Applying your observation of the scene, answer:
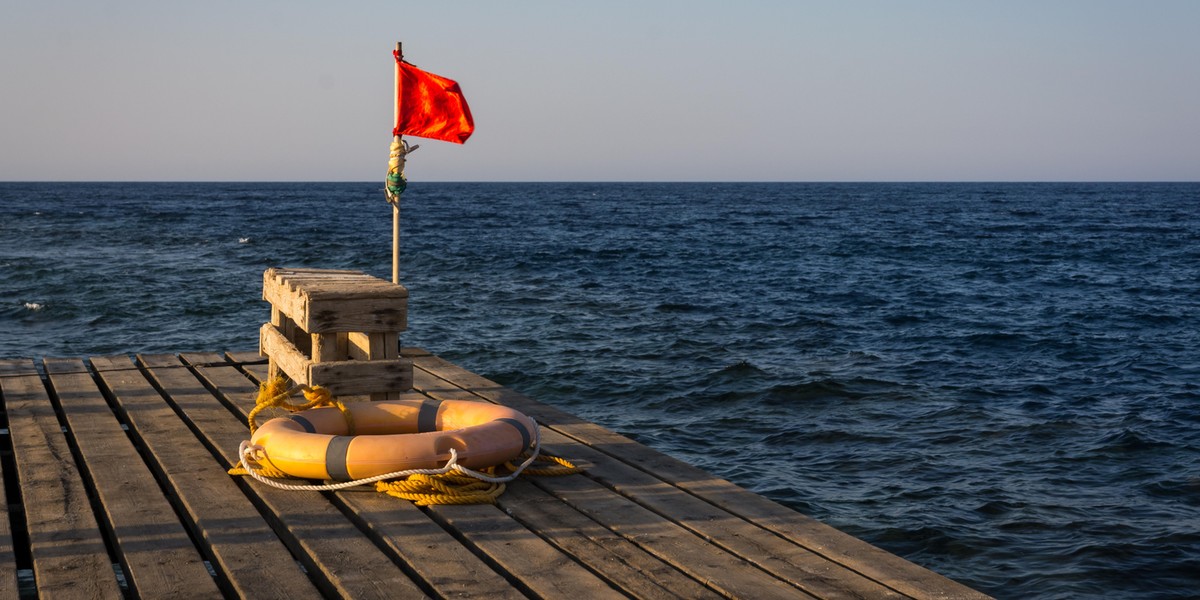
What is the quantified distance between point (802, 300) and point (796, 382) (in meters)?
9.08

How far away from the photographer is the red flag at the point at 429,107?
668cm

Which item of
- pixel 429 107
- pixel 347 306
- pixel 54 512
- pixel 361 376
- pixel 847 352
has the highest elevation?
pixel 429 107

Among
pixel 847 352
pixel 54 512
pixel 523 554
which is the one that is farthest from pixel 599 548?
pixel 847 352

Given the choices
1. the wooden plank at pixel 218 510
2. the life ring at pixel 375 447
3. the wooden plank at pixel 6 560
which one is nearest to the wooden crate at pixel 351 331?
the life ring at pixel 375 447

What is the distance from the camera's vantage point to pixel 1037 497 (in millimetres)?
8805

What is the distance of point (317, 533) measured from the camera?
180 inches

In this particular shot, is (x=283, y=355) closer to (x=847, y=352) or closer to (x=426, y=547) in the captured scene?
(x=426, y=547)

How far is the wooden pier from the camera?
4031 millimetres

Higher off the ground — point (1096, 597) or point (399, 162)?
point (399, 162)

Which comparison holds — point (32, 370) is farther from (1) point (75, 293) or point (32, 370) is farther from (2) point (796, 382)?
(1) point (75, 293)

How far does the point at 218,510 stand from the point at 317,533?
0.61 m

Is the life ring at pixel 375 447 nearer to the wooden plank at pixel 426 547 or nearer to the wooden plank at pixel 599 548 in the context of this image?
the wooden plank at pixel 426 547

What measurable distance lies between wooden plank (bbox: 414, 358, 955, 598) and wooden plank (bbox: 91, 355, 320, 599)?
1.74m

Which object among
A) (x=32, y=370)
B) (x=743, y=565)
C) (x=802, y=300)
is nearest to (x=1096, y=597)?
(x=743, y=565)
